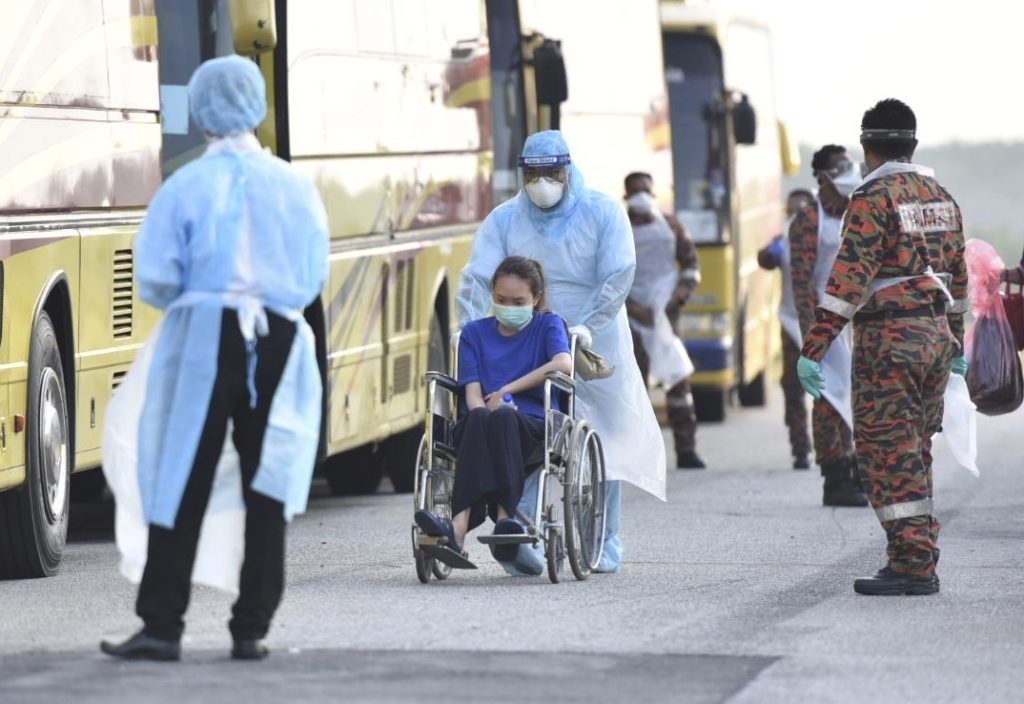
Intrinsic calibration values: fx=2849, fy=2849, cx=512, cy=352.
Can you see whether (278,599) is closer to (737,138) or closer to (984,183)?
(737,138)

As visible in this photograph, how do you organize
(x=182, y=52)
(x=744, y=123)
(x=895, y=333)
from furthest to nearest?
1. (x=744, y=123)
2. (x=182, y=52)
3. (x=895, y=333)

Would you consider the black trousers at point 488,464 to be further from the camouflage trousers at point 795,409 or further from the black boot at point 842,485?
the camouflage trousers at point 795,409

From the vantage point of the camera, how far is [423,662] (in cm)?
841

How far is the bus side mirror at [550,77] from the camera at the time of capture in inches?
759

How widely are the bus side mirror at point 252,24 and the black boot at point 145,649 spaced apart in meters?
4.31

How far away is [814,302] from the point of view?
15.4 meters

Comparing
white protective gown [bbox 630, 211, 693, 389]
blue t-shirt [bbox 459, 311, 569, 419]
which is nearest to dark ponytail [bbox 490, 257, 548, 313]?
blue t-shirt [bbox 459, 311, 569, 419]

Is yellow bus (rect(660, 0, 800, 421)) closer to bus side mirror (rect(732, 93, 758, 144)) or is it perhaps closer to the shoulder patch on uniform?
bus side mirror (rect(732, 93, 758, 144))

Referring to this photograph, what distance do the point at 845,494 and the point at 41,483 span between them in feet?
17.1

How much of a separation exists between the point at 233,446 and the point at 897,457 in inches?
121

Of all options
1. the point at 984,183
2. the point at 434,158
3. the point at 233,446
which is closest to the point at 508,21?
the point at 434,158

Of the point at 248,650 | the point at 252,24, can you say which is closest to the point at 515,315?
→ the point at 252,24

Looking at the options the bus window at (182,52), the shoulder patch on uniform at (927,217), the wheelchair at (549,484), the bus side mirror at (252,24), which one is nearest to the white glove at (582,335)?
the wheelchair at (549,484)

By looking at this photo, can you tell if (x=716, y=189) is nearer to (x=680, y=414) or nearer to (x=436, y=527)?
(x=680, y=414)
